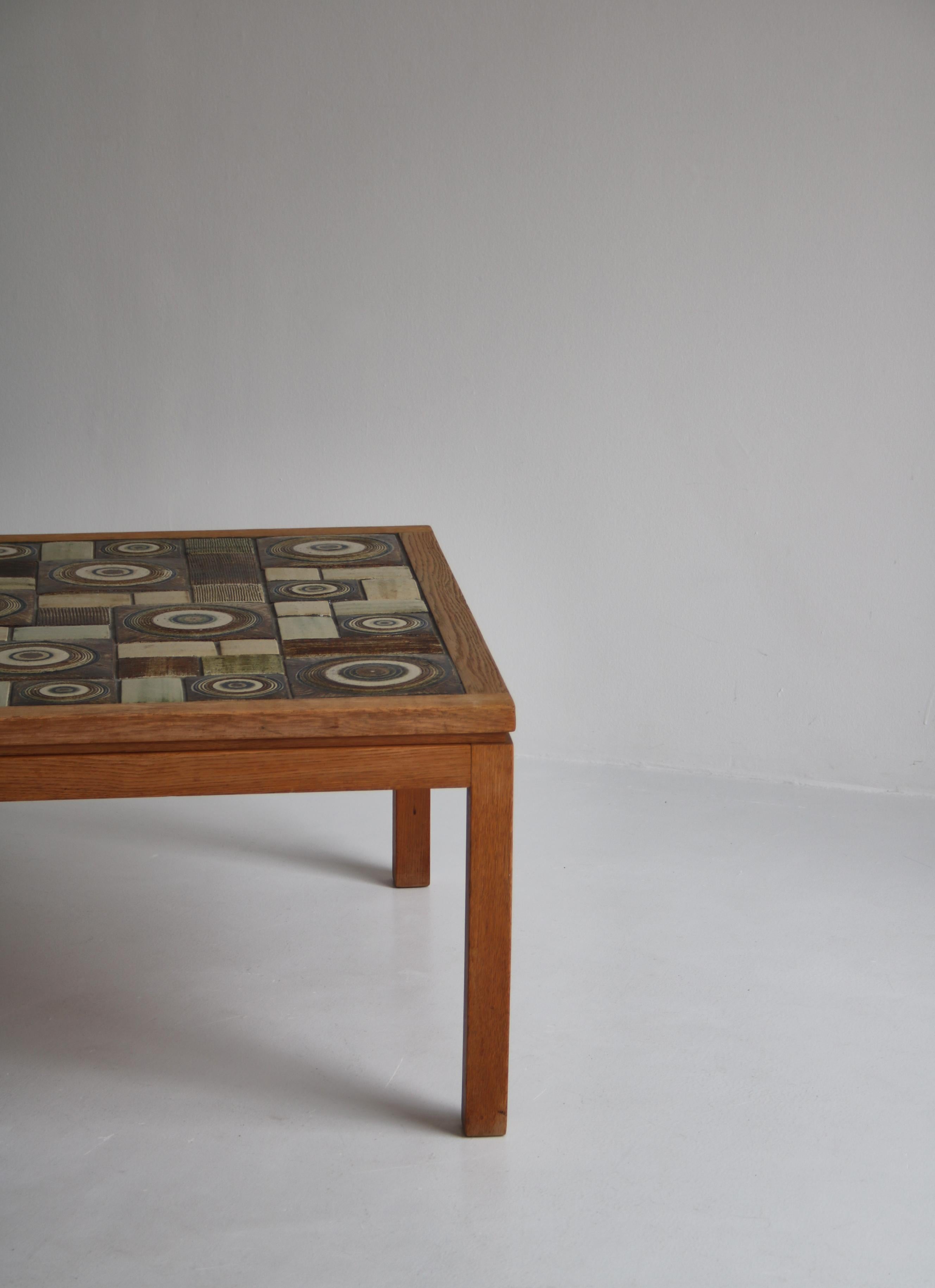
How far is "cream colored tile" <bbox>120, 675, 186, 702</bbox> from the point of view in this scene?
1569mm

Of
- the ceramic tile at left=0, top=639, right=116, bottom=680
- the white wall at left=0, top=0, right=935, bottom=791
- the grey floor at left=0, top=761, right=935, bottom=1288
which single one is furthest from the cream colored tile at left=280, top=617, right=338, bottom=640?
the white wall at left=0, top=0, right=935, bottom=791

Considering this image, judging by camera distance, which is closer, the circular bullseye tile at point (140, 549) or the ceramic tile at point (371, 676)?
the ceramic tile at point (371, 676)

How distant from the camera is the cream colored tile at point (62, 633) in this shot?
177 centimetres

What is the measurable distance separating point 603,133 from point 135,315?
38.7 inches

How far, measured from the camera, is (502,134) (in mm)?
2547

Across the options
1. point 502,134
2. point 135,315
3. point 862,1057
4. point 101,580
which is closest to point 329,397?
point 135,315

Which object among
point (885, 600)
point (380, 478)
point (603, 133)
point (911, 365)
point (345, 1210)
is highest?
point (603, 133)

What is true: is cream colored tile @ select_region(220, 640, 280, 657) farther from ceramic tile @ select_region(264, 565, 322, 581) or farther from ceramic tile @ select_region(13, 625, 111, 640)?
ceramic tile @ select_region(264, 565, 322, 581)

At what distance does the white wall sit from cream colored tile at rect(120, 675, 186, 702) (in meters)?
1.19

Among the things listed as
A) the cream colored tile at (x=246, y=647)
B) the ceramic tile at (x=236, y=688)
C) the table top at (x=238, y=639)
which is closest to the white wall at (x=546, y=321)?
the table top at (x=238, y=639)

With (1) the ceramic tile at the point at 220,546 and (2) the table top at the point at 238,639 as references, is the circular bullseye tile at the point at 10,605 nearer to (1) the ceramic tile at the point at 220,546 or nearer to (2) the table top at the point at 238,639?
(2) the table top at the point at 238,639

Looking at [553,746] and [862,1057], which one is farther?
[553,746]

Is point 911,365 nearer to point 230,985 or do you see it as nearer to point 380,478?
point 380,478

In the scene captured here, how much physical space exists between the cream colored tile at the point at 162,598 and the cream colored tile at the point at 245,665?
23 centimetres
